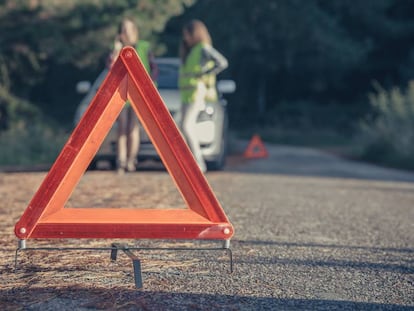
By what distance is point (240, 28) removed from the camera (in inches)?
1551

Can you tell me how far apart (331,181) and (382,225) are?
474cm

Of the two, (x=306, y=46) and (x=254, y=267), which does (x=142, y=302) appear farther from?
(x=306, y=46)

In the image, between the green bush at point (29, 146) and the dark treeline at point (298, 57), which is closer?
the green bush at point (29, 146)

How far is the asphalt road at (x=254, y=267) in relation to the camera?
370 cm

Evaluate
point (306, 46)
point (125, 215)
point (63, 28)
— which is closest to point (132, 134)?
point (125, 215)

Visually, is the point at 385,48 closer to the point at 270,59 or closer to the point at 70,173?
the point at 270,59

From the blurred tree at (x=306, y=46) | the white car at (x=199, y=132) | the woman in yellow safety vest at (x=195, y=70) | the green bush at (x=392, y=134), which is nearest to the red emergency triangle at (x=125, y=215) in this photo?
the woman in yellow safety vest at (x=195, y=70)

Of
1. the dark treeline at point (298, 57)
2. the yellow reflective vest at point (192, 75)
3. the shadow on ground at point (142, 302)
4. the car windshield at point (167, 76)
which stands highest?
the yellow reflective vest at point (192, 75)

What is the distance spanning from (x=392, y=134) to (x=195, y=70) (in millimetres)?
10814

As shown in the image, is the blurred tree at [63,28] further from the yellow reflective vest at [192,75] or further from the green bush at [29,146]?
the yellow reflective vest at [192,75]

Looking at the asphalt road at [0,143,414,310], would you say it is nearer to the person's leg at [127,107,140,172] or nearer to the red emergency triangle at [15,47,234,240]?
the red emergency triangle at [15,47,234,240]

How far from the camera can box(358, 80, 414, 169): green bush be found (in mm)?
18234

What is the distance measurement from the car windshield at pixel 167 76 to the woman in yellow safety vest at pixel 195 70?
1.67 m

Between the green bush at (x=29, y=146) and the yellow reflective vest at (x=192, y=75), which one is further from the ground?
the yellow reflective vest at (x=192, y=75)
